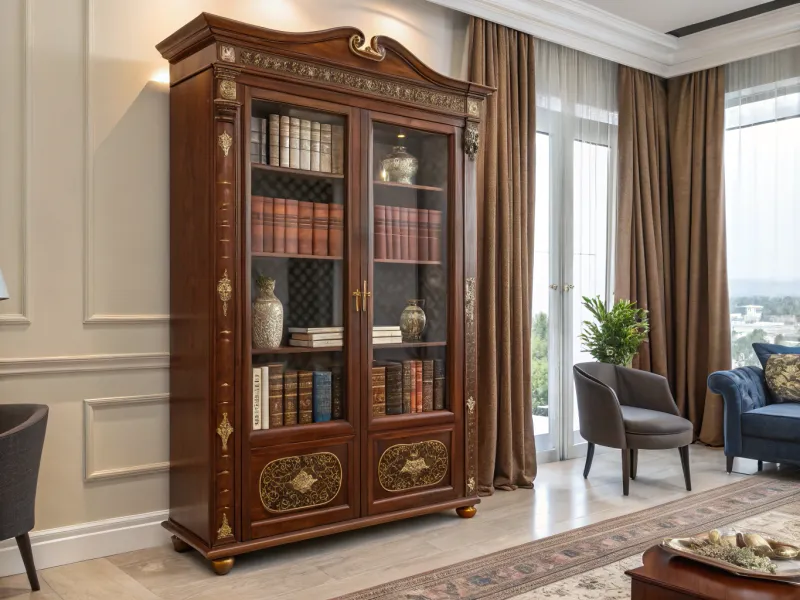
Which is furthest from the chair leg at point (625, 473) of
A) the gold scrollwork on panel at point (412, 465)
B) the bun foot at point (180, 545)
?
the bun foot at point (180, 545)

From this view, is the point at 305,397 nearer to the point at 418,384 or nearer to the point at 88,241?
the point at 418,384

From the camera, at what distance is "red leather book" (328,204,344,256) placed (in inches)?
135

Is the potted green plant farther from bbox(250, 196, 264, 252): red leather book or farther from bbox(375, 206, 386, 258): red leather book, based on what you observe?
bbox(250, 196, 264, 252): red leather book

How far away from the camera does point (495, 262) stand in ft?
15.0

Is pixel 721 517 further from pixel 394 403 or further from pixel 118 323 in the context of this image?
pixel 118 323

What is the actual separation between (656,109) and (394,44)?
3.08 metres

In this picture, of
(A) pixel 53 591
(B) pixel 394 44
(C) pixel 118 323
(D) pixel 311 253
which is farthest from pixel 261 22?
(A) pixel 53 591

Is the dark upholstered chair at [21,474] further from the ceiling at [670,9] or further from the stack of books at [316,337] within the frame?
the ceiling at [670,9]

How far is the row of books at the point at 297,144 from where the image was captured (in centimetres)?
323

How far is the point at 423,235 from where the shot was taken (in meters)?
3.75

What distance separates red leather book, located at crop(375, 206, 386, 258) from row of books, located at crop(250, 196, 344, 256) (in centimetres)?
19

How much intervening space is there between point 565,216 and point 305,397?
260 cm

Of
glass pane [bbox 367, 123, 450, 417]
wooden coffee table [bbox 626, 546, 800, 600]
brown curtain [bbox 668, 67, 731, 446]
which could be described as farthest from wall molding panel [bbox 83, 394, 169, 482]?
brown curtain [bbox 668, 67, 731, 446]

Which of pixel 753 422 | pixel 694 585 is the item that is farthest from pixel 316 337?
pixel 753 422
